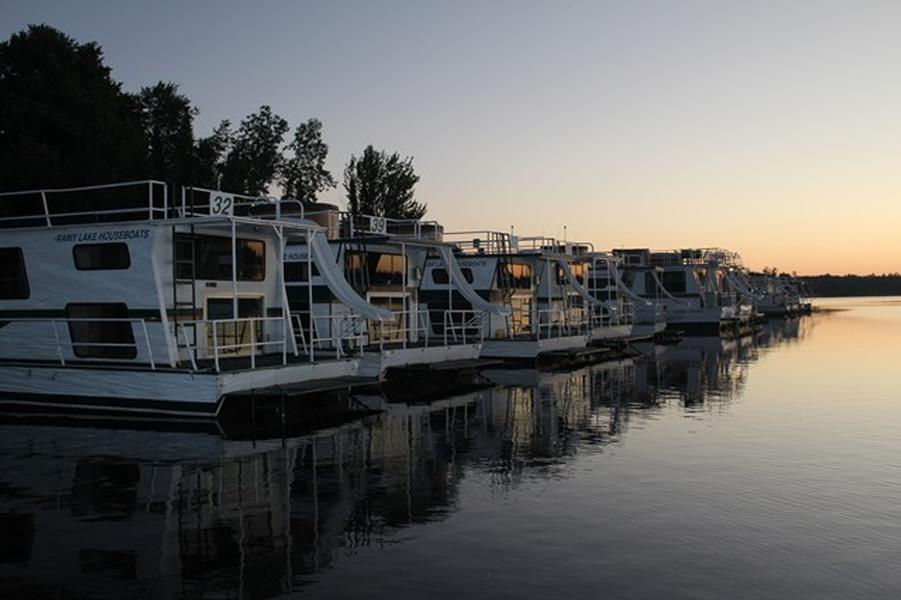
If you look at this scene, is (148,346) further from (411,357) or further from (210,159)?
(210,159)

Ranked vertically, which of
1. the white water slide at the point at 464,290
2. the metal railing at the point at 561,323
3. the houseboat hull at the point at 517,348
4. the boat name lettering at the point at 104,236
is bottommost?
the houseboat hull at the point at 517,348

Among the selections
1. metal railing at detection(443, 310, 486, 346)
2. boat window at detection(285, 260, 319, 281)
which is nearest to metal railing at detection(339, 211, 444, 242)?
boat window at detection(285, 260, 319, 281)

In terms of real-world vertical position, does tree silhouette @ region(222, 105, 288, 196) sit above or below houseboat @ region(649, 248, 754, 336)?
above

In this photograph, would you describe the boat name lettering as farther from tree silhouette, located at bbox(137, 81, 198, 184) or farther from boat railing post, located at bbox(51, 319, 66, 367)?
tree silhouette, located at bbox(137, 81, 198, 184)

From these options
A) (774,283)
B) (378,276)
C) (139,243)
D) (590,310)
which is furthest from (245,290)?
(774,283)

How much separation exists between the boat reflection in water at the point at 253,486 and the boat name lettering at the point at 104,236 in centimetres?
473

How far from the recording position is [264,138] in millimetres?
74250

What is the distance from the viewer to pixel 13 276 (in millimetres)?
23422

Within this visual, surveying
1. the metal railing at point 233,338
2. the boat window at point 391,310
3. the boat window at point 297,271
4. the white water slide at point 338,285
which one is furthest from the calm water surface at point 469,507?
the boat window at point 297,271

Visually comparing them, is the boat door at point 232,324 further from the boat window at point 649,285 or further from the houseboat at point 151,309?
the boat window at point 649,285

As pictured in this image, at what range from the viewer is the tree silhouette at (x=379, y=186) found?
8131cm

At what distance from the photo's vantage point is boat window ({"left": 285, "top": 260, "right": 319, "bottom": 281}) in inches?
1259

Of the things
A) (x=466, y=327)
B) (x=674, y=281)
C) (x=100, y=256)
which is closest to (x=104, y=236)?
(x=100, y=256)

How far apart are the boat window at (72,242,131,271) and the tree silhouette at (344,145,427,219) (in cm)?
5909
